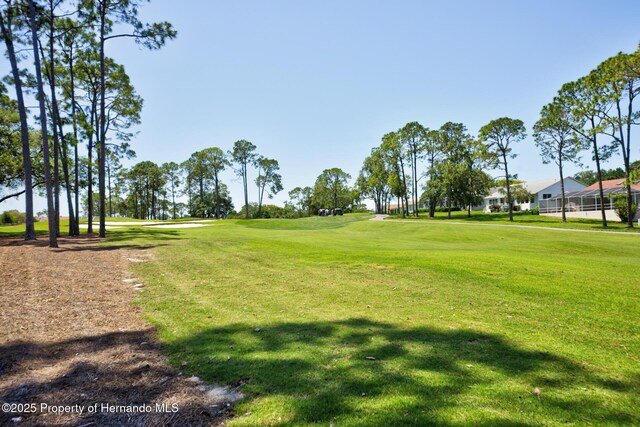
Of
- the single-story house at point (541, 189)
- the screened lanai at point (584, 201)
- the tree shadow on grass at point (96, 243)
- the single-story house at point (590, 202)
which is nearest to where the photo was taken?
the tree shadow on grass at point (96, 243)

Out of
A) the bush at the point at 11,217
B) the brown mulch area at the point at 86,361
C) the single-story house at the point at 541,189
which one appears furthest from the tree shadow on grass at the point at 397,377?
the single-story house at the point at 541,189

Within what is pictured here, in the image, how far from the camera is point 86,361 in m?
4.14

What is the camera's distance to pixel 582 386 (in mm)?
3502

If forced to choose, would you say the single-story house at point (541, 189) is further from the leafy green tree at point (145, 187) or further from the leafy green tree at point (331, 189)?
the leafy green tree at point (145, 187)

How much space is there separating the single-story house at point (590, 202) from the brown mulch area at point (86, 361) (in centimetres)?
5404

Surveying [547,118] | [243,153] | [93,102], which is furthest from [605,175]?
[93,102]

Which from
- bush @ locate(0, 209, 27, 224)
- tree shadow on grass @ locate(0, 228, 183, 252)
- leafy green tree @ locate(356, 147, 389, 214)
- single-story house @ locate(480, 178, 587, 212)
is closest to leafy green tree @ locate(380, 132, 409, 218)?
leafy green tree @ locate(356, 147, 389, 214)

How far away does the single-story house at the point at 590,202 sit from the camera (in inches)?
1875

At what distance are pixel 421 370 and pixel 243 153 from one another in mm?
67528

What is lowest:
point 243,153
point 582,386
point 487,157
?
point 582,386

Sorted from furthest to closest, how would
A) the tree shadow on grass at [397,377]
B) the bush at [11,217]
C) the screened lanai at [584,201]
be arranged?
the bush at [11,217] → the screened lanai at [584,201] → the tree shadow on grass at [397,377]

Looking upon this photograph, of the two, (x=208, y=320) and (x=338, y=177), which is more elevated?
(x=338, y=177)

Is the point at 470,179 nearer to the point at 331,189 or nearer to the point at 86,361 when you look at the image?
the point at 331,189

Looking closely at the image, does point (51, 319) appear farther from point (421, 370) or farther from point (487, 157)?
point (487, 157)
